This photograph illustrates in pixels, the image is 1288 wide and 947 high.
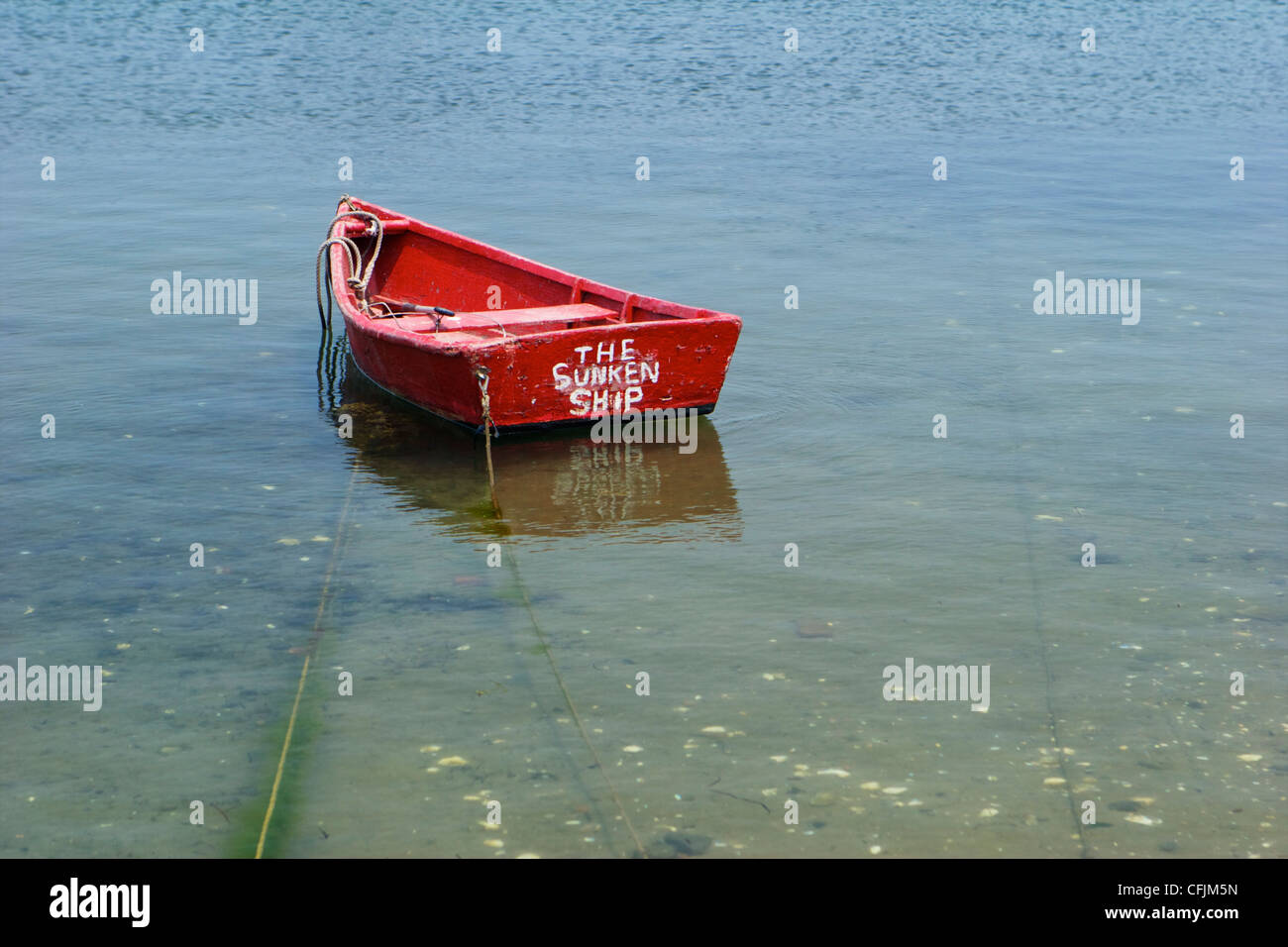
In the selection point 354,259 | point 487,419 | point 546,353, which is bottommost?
point 487,419

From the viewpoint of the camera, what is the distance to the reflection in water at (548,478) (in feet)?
28.4

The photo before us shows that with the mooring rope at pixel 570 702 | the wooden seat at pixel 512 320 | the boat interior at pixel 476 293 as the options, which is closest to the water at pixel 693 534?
the mooring rope at pixel 570 702

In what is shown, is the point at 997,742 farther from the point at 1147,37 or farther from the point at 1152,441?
the point at 1147,37

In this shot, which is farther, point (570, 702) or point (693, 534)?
point (693, 534)

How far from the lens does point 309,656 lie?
689 cm

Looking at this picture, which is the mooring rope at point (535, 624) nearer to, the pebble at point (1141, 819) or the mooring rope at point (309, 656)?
the mooring rope at point (309, 656)

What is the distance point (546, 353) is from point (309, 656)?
125 inches

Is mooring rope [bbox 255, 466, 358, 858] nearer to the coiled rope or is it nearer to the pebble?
the coiled rope

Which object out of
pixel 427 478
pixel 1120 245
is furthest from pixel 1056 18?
pixel 427 478

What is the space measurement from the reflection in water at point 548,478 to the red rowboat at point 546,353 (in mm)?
190

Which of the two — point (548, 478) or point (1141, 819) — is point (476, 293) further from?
point (1141, 819)

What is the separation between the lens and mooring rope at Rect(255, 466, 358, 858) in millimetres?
5625

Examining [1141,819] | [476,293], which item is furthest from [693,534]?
[476,293]
